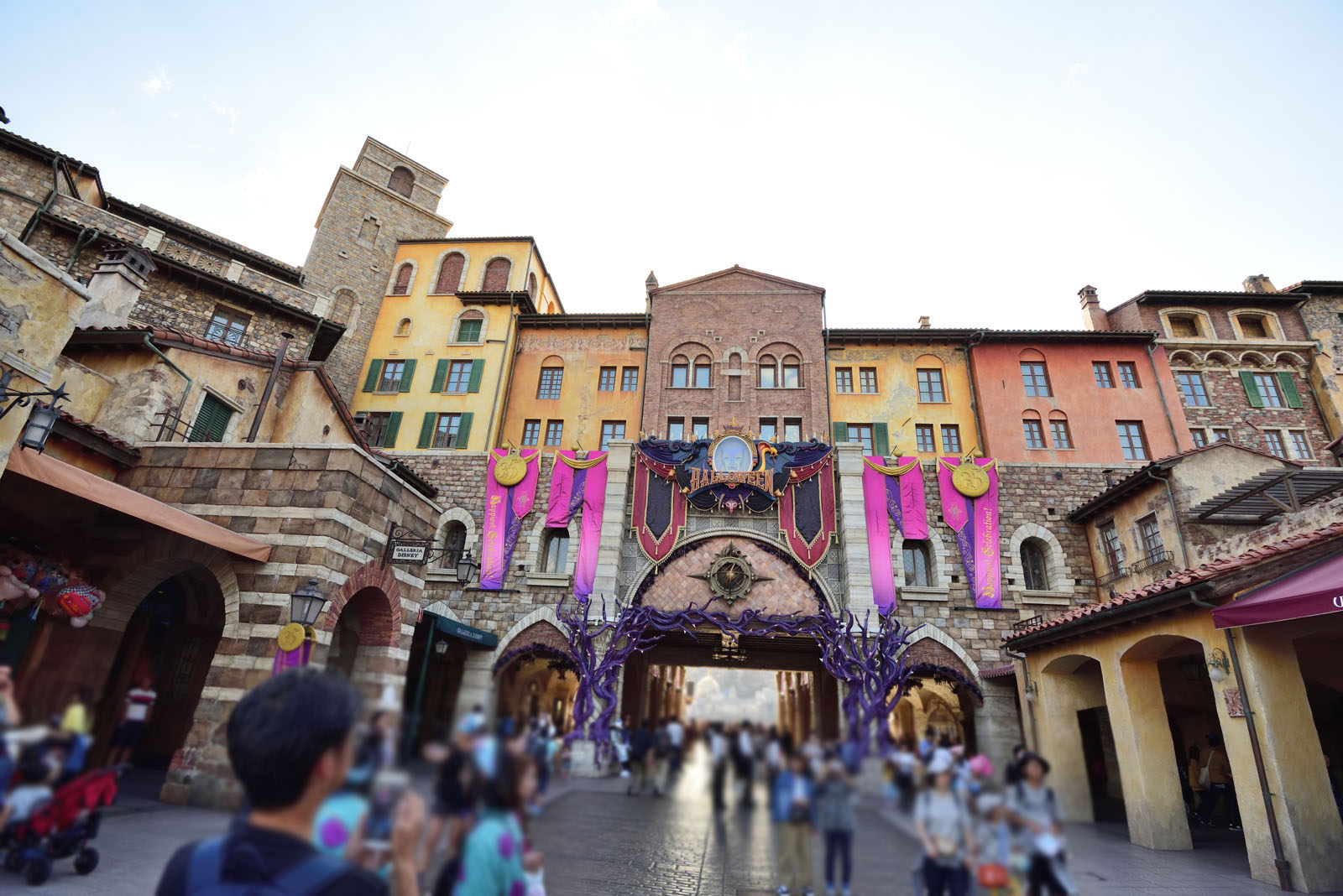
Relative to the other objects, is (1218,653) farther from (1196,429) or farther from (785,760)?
(1196,429)

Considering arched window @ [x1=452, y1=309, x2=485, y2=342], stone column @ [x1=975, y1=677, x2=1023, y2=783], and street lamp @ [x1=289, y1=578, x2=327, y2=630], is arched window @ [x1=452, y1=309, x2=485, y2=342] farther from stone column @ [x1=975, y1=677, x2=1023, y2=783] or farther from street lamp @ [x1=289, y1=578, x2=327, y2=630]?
stone column @ [x1=975, y1=677, x2=1023, y2=783]

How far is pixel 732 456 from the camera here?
70.6ft

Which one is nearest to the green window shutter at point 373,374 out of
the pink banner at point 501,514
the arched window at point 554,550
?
the pink banner at point 501,514

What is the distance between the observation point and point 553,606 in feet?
70.3

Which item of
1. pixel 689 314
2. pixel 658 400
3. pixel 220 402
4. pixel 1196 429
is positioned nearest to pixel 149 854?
pixel 220 402

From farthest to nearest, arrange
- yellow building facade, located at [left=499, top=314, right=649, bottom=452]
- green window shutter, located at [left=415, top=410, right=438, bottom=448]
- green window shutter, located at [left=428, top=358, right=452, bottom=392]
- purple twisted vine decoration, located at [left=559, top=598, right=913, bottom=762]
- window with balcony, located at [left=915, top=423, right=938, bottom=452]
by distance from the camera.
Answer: green window shutter, located at [left=428, top=358, right=452, bottom=392]
yellow building facade, located at [left=499, top=314, right=649, bottom=452]
green window shutter, located at [left=415, top=410, right=438, bottom=448]
window with balcony, located at [left=915, top=423, right=938, bottom=452]
purple twisted vine decoration, located at [left=559, top=598, right=913, bottom=762]

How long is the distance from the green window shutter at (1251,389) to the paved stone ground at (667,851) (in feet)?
109

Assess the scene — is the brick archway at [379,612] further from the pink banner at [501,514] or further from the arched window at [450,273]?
the arched window at [450,273]

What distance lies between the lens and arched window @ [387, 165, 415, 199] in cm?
3547

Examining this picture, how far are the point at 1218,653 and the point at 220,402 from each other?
21.1 m

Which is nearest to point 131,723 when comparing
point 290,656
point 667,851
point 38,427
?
point 667,851

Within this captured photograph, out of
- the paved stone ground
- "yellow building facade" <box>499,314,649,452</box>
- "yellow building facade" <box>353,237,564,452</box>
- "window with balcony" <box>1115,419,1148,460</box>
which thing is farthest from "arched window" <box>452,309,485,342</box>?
"window with balcony" <box>1115,419,1148,460</box>

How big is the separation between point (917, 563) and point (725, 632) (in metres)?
8.05

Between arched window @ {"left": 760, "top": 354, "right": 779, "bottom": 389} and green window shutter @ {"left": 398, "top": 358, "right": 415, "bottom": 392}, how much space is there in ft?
52.2
